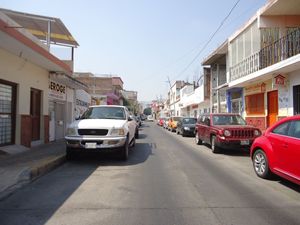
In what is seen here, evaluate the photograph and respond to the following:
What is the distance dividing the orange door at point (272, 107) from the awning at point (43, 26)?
12.1m

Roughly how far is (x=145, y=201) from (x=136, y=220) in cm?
109

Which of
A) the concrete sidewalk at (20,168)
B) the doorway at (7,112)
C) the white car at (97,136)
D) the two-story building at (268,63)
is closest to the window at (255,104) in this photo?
the two-story building at (268,63)

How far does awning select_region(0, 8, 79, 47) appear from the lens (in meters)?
16.3

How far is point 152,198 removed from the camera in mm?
6438

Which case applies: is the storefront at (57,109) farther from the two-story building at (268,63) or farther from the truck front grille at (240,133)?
the two-story building at (268,63)

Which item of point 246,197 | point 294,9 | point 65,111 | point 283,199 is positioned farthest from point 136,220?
point 65,111

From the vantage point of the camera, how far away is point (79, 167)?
10.3 m

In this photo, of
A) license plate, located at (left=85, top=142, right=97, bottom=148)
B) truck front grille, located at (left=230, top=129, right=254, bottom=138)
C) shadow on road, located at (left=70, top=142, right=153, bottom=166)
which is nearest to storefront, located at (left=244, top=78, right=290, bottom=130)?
truck front grille, located at (left=230, top=129, right=254, bottom=138)

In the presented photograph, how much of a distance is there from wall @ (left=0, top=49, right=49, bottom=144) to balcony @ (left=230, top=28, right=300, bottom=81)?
11.6 m

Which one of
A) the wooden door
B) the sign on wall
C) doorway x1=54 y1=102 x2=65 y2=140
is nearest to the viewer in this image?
the wooden door

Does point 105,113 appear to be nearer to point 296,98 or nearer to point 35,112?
point 35,112

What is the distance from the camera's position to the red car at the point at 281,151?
685cm

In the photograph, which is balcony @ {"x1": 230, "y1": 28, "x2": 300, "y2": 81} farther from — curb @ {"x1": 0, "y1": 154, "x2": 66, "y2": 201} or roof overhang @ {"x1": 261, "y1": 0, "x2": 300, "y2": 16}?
curb @ {"x1": 0, "y1": 154, "x2": 66, "y2": 201}

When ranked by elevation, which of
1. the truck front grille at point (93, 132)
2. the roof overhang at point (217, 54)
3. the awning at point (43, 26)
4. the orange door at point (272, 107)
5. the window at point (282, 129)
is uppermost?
the roof overhang at point (217, 54)
